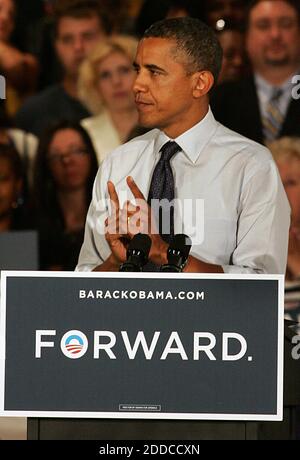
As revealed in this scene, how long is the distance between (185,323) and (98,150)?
708 millimetres

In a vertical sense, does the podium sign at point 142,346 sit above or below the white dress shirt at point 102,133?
below

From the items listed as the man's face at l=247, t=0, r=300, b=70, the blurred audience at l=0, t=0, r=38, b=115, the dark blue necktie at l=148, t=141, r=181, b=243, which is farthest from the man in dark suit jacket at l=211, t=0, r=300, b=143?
the blurred audience at l=0, t=0, r=38, b=115

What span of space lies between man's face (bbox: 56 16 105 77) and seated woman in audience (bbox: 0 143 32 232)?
37cm

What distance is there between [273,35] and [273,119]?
0.31m

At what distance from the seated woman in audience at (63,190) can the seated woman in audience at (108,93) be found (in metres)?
0.06

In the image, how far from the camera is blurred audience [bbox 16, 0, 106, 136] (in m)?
3.99

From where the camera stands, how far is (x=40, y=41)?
3.99 meters

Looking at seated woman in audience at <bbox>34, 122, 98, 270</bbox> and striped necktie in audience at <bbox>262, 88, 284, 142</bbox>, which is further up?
striped necktie in audience at <bbox>262, 88, 284, 142</bbox>

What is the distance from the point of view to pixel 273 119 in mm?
3996

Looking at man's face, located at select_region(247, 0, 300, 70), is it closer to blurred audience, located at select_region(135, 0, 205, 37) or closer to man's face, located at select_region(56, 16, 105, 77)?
blurred audience, located at select_region(135, 0, 205, 37)

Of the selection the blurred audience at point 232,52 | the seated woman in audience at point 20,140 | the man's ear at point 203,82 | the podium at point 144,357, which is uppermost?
the blurred audience at point 232,52

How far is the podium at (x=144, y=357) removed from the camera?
13.0 ft

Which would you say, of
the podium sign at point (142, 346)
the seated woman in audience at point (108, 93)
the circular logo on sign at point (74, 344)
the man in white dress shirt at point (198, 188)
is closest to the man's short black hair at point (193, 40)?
the man in white dress shirt at point (198, 188)

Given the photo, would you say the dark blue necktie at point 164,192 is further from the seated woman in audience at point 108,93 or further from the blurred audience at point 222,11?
the blurred audience at point 222,11
